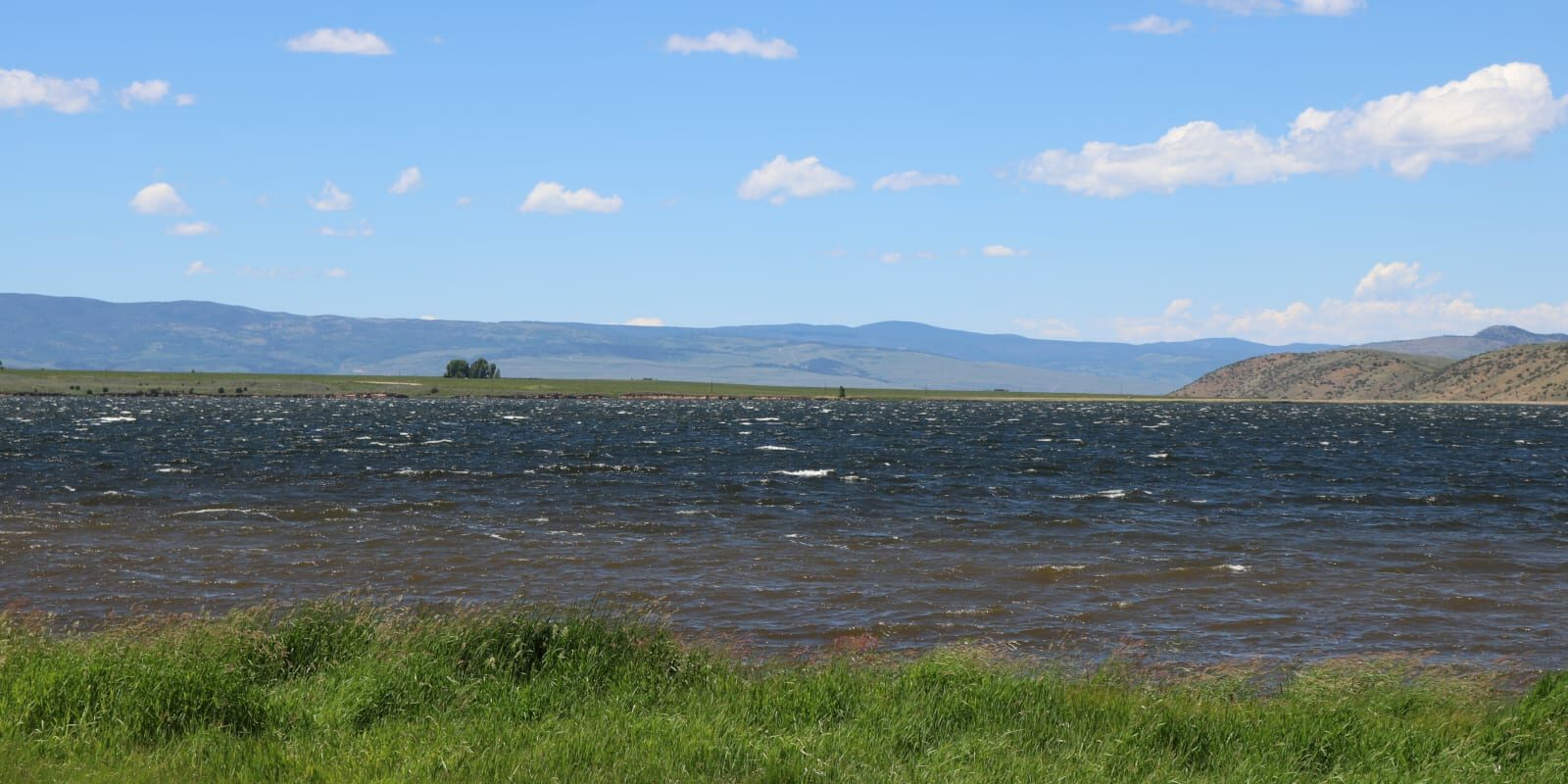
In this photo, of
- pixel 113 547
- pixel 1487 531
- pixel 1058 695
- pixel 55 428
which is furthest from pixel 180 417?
pixel 1058 695

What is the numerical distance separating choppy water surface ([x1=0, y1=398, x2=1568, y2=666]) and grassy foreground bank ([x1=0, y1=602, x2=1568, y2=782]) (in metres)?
4.42

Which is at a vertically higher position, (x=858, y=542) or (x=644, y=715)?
(x=644, y=715)

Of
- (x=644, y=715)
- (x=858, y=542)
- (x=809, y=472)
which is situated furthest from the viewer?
(x=809, y=472)

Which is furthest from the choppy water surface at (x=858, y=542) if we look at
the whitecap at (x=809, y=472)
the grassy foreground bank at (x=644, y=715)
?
the grassy foreground bank at (x=644, y=715)

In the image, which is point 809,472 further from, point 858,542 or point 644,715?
point 644,715

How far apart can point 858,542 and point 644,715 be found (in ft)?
75.4

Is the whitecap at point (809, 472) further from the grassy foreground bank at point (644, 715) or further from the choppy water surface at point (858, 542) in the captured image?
the grassy foreground bank at point (644, 715)

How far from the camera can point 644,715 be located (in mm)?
11773

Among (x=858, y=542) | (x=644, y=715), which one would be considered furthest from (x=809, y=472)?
(x=644, y=715)

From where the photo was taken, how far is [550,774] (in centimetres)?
970

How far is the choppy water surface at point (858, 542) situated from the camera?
23.6m

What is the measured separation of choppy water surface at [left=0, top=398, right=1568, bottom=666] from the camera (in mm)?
23609

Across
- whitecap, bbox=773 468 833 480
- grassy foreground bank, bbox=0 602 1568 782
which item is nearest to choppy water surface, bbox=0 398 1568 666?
whitecap, bbox=773 468 833 480

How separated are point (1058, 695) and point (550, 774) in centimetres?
575
